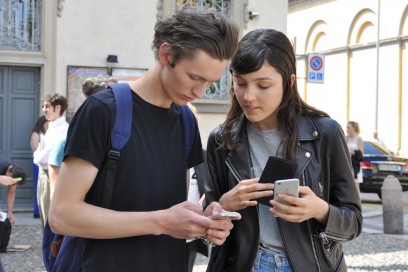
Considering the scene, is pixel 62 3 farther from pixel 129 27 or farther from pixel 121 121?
pixel 121 121

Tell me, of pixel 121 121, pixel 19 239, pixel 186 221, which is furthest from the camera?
pixel 19 239

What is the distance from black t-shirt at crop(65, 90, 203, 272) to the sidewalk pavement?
20.3ft

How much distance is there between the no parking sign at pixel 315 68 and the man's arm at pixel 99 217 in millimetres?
14285

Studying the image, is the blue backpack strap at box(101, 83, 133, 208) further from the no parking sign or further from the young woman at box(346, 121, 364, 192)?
the no parking sign

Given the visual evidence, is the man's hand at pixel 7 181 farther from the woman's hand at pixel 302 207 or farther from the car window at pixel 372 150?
the car window at pixel 372 150

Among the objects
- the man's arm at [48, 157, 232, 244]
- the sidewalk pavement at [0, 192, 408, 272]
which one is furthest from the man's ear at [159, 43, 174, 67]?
the sidewalk pavement at [0, 192, 408, 272]

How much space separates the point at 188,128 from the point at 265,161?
46 centimetres

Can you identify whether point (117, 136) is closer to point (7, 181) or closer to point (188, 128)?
point (188, 128)

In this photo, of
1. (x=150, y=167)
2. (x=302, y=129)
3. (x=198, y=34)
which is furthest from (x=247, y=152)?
(x=198, y=34)

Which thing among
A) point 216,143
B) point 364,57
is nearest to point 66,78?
point 216,143

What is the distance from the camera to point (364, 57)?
36.4 metres

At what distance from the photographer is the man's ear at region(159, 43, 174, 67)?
2561 millimetres

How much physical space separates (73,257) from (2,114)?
37.4ft

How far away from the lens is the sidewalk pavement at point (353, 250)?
30.4ft
